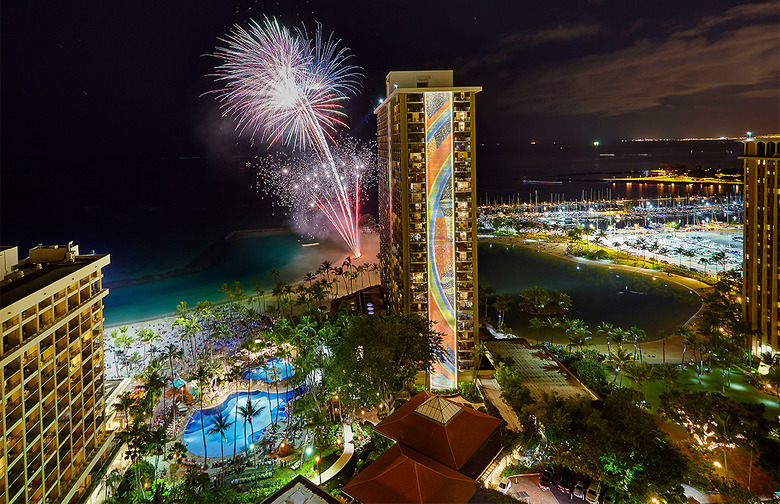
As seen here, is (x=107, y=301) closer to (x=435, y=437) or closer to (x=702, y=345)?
(x=435, y=437)

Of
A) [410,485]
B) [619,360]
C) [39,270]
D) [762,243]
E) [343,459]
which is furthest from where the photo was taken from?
[762,243]

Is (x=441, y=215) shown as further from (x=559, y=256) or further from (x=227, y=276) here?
(x=227, y=276)

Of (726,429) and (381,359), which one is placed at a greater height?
(381,359)

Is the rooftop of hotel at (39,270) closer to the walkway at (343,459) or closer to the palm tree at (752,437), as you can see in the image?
the walkway at (343,459)

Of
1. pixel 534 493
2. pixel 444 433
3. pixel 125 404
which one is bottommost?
pixel 534 493

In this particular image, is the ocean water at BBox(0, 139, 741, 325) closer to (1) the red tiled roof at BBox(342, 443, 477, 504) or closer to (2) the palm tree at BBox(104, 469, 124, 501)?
(2) the palm tree at BBox(104, 469, 124, 501)

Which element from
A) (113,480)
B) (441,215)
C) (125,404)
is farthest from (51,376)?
(441,215)
